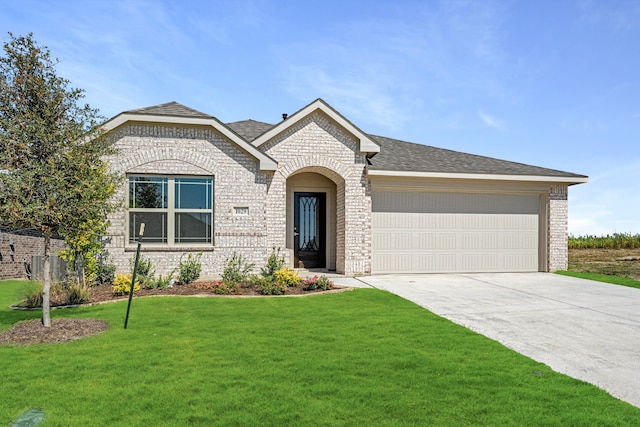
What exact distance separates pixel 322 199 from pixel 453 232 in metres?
4.70

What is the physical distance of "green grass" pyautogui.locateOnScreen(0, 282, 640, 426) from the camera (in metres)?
4.58

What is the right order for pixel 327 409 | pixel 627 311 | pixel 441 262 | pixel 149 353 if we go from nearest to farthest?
1. pixel 327 409
2. pixel 149 353
3. pixel 627 311
4. pixel 441 262

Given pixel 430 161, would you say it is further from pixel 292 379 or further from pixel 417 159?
pixel 292 379

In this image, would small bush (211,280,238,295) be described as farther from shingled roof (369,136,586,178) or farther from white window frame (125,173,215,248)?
shingled roof (369,136,586,178)

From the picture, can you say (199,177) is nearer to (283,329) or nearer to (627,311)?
(283,329)

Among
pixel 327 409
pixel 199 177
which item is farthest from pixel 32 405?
pixel 199 177

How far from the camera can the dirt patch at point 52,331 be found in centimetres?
748

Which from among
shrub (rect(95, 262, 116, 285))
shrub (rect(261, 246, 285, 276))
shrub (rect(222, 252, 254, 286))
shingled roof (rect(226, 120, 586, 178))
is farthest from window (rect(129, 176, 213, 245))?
shingled roof (rect(226, 120, 586, 178))

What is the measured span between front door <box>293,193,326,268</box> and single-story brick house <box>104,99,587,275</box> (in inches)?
1.4

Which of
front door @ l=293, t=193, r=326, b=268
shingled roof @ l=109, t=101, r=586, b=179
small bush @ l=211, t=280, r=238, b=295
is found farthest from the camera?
front door @ l=293, t=193, r=326, b=268

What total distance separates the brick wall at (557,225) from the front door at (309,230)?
813 cm

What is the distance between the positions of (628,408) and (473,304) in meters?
5.59

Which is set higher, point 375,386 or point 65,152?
point 65,152

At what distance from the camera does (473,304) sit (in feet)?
34.2
